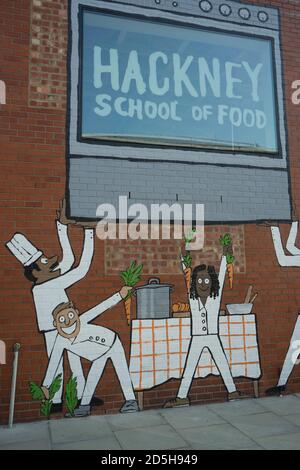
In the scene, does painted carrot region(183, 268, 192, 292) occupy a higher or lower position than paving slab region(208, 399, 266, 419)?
higher

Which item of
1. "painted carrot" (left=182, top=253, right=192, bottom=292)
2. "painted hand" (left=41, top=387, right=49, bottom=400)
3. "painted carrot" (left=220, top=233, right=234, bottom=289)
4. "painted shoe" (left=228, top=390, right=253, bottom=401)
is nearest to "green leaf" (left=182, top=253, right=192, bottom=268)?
"painted carrot" (left=182, top=253, right=192, bottom=292)

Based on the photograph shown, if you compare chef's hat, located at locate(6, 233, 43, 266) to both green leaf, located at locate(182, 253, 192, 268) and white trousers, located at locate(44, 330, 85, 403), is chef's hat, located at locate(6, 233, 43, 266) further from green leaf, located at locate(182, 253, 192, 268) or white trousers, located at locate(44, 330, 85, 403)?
green leaf, located at locate(182, 253, 192, 268)

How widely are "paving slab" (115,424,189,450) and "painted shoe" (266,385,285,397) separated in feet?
5.70

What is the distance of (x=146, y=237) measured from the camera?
5.36m

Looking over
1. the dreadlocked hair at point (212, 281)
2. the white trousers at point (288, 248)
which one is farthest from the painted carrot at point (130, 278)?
the white trousers at point (288, 248)

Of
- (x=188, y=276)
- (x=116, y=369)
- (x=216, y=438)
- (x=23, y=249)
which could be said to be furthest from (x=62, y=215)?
(x=216, y=438)

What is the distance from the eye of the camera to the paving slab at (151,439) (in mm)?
3985

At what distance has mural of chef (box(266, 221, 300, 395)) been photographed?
5.67 m

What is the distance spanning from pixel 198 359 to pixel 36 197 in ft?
9.21

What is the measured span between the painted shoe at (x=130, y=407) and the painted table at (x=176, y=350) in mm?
90
